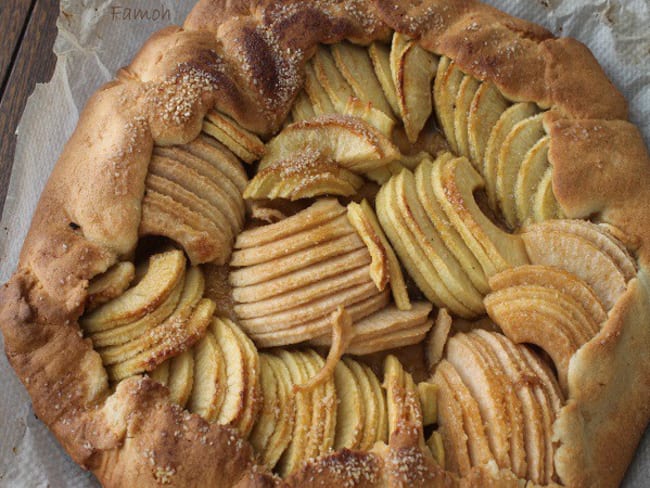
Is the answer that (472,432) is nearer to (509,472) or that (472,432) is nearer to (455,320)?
(509,472)

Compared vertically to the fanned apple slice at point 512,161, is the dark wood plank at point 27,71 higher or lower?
higher

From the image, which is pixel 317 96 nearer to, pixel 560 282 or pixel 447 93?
pixel 447 93

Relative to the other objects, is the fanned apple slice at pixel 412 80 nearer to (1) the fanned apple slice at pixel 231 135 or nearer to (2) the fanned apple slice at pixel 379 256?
(2) the fanned apple slice at pixel 379 256

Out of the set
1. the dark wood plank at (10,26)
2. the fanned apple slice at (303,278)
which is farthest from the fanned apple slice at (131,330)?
the dark wood plank at (10,26)

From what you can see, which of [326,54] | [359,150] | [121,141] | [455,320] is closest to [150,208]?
[121,141]

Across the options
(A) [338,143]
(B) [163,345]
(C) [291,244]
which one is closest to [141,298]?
(B) [163,345]

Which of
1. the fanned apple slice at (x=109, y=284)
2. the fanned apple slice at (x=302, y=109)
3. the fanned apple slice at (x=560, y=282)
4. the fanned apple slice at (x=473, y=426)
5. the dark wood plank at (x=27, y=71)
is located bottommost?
the fanned apple slice at (x=473, y=426)
